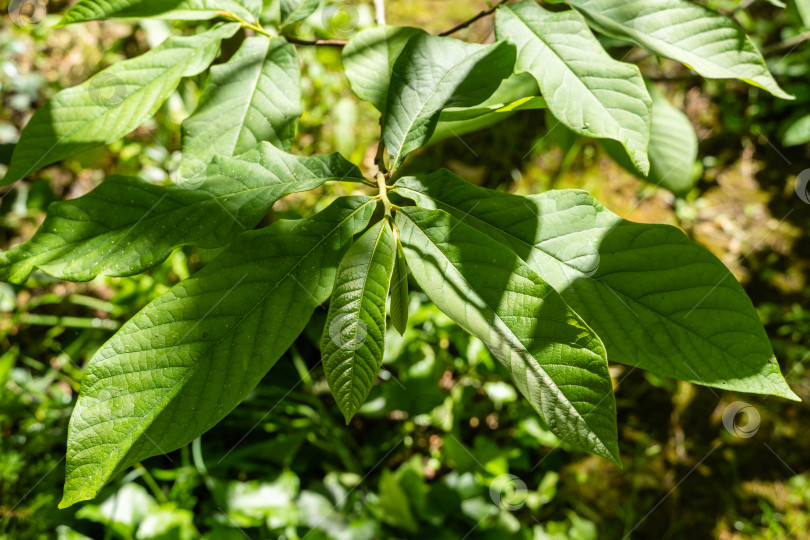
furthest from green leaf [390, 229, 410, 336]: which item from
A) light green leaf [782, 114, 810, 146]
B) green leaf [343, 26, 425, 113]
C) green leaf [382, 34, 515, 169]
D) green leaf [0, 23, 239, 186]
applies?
light green leaf [782, 114, 810, 146]

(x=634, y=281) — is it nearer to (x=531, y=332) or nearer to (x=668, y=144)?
(x=531, y=332)

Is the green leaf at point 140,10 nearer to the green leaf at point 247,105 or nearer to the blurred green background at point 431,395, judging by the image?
the green leaf at point 247,105

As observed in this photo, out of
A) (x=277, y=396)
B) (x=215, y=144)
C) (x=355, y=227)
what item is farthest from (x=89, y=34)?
(x=355, y=227)

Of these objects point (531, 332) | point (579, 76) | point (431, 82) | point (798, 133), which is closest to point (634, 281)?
point (531, 332)

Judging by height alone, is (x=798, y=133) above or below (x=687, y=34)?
below

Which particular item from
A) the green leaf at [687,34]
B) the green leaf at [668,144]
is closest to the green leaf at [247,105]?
the green leaf at [687,34]

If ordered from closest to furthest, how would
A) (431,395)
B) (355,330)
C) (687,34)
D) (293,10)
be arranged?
(355,330) < (687,34) < (293,10) < (431,395)

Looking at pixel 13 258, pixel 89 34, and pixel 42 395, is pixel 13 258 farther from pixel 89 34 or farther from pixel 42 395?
pixel 89 34
